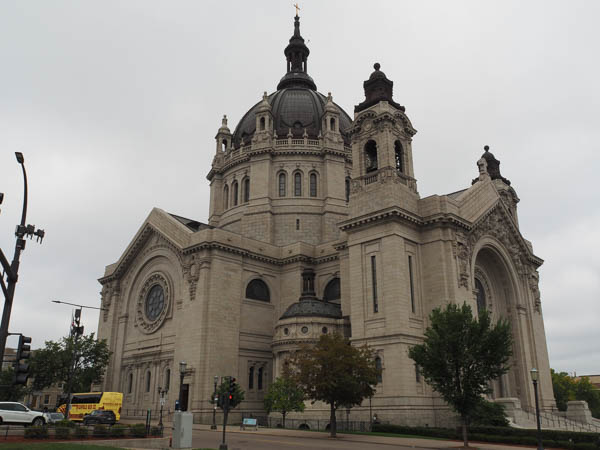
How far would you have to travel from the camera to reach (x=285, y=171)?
66688 millimetres

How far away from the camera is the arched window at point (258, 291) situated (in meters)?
53.8

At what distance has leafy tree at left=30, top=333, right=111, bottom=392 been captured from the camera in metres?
52.9

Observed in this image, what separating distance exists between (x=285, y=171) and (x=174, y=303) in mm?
21751

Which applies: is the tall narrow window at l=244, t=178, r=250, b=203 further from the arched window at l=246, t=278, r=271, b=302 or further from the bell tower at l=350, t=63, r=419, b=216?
the bell tower at l=350, t=63, r=419, b=216

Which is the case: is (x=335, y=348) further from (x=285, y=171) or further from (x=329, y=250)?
(x=285, y=171)

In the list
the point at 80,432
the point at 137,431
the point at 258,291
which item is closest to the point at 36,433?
the point at 80,432

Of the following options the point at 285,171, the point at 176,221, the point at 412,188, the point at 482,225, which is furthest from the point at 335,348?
the point at 285,171

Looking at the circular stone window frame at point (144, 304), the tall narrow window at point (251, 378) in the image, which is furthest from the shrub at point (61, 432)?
the circular stone window frame at point (144, 304)

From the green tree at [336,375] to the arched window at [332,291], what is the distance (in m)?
17.5

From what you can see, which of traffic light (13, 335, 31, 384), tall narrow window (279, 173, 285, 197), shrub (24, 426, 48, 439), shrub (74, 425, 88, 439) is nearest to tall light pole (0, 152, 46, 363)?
traffic light (13, 335, 31, 384)

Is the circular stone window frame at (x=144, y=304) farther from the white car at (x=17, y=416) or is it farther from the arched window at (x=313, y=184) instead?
the white car at (x=17, y=416)

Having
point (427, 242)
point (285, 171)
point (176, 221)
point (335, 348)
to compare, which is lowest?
point (335, 348)

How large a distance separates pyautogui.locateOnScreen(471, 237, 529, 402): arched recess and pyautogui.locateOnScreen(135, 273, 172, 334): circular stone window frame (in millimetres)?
29934

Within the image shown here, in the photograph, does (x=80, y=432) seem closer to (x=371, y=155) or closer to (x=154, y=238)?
(x=154, y=238)
